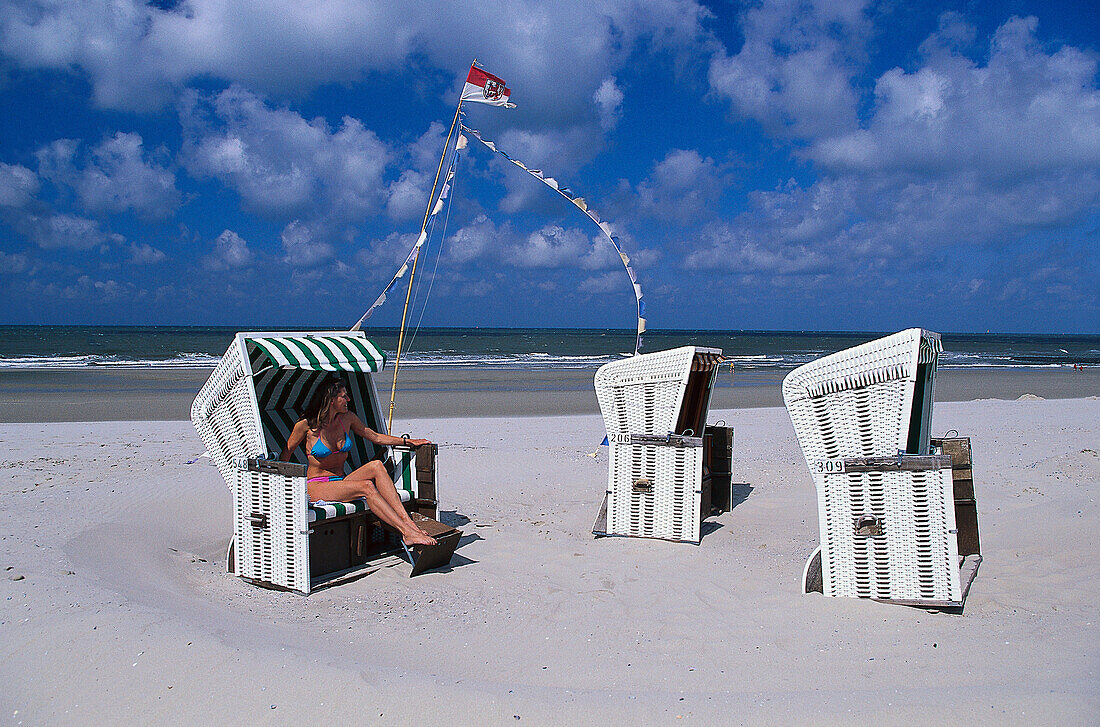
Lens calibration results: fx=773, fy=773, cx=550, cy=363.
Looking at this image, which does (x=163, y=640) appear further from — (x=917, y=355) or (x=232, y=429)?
(x=917, y=355)

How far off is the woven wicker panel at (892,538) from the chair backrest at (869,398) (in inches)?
8.1

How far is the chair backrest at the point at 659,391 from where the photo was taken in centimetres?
612

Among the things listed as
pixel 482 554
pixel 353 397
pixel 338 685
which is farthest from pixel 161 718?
pixel 353 397

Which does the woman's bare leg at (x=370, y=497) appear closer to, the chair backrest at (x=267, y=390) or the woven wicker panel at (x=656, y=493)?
the chair backrest at (x=267, y=390)

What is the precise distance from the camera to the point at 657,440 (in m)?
6.25

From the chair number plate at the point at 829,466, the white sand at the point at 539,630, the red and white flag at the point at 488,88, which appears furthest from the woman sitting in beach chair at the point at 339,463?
the red and white flag at the point at 488,88

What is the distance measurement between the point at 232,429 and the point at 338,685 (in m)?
2.65

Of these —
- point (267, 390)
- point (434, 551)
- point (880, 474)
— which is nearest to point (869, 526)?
point (880, 474)

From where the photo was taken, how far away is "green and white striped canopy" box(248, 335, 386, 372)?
545 cm

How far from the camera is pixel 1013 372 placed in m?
34.4

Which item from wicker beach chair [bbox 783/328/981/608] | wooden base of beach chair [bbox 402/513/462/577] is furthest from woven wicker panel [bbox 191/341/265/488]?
wicker beach chair [bbox 783/328/981/608]

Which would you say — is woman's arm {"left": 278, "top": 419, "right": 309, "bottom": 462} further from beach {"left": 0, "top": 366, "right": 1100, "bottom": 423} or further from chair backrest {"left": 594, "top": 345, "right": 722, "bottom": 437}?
beach {"left": 0, "top": 366, "right": 1100, "bottom": 423}

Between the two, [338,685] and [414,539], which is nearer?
[338,685]

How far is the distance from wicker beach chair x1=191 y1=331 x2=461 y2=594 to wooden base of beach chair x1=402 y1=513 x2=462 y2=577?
0.04ft
